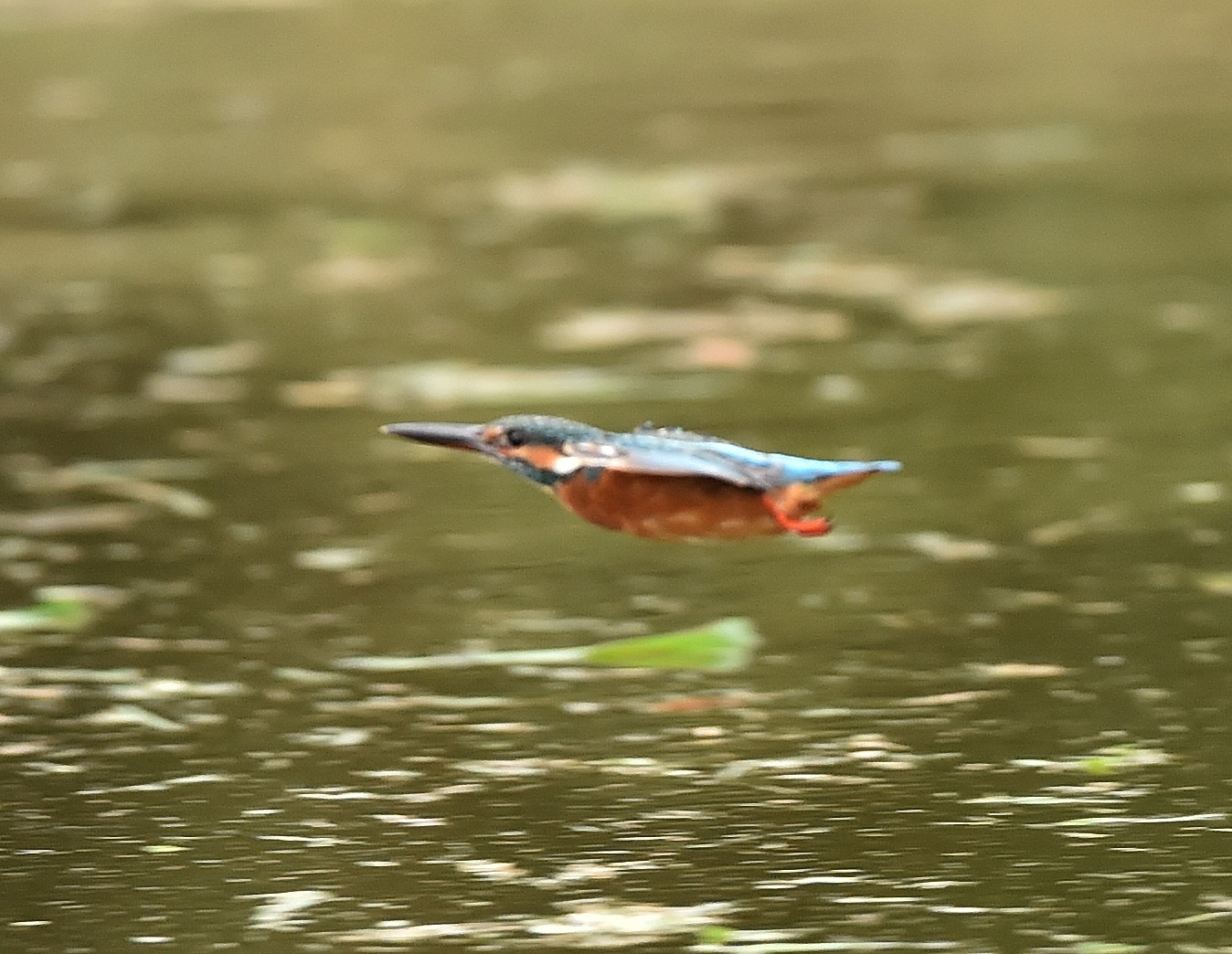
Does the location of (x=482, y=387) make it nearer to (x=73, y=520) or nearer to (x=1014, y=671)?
(x=73, y=520)

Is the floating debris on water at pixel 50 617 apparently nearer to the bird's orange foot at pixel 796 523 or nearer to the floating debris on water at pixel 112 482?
the floating debris on water at pixel 112 482

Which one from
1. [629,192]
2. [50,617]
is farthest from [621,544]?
[629,192]

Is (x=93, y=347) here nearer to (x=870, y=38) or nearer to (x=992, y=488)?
(x=992, y=488)

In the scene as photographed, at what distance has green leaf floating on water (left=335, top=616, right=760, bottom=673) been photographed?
10.1 ft

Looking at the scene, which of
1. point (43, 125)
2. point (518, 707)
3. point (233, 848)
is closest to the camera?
point (233, 848)

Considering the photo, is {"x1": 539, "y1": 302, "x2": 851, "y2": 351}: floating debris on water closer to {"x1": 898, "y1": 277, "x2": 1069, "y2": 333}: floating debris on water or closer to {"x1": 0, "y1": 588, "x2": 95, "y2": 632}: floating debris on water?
{"x1": 898, "y1": 277, "x2": 1069, "y2": 333}: floating debris on water

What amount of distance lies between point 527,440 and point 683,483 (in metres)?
0.20

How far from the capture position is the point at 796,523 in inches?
86.4

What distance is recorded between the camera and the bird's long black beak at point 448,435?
241cm

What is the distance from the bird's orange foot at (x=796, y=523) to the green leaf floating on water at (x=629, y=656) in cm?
84

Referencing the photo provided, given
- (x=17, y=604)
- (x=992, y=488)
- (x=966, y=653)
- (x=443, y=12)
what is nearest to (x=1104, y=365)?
(x=992, y=488)

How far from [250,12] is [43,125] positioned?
404 cm

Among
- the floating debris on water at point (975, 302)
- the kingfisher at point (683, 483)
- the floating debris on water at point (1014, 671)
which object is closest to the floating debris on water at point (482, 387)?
the floating debris on water at point (975, 302)

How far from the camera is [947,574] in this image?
344 centimetres
